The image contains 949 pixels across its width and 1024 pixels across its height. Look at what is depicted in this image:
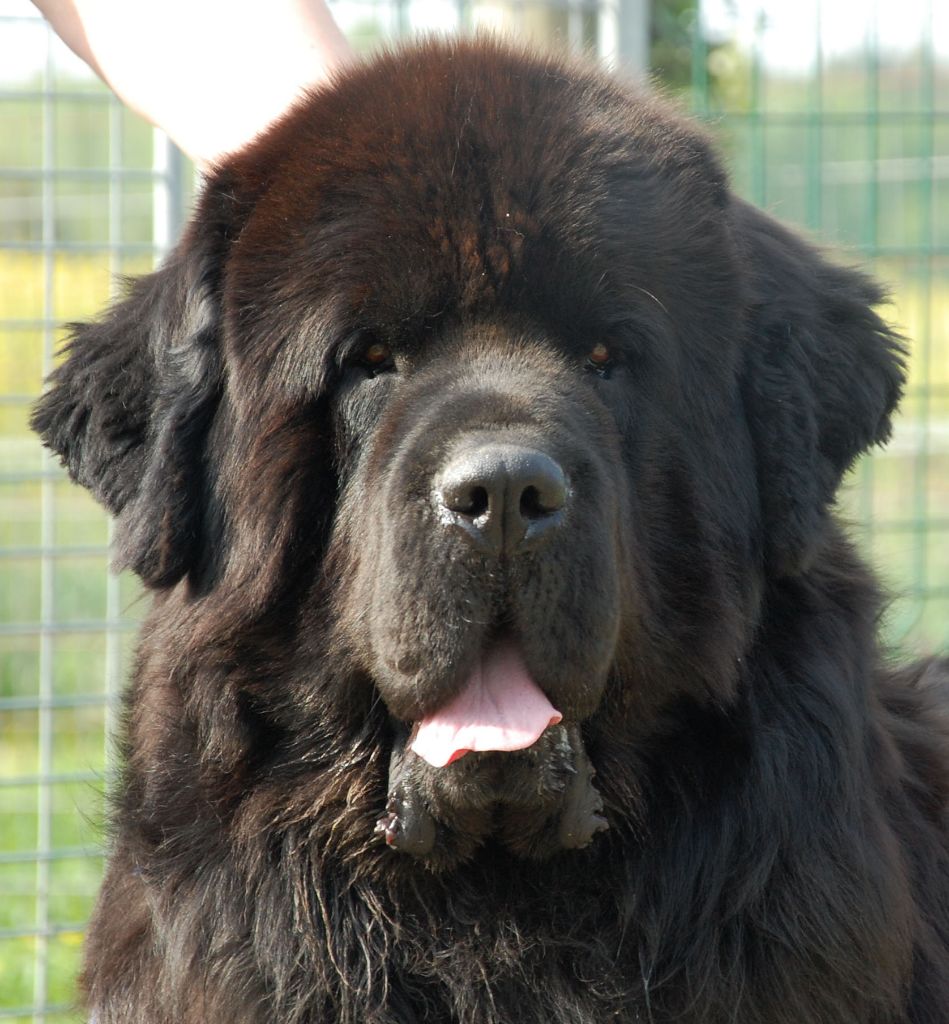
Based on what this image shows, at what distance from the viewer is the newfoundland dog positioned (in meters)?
2.34

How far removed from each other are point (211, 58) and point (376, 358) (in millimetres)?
981

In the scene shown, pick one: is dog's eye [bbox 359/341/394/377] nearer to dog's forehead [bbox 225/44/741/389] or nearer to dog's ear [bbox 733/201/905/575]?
dog's forehead [bbox 225/44/741/389]

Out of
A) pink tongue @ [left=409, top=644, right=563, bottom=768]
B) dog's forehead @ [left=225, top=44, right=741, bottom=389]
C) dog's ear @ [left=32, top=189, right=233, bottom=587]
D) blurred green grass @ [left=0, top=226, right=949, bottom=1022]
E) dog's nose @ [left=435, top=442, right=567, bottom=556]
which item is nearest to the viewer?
dog's nose @ [left=435, top=442, right=567, bottom=556]

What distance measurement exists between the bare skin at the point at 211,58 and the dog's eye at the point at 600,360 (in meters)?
0.90

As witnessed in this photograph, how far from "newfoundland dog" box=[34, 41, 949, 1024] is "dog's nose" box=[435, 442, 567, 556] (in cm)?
16

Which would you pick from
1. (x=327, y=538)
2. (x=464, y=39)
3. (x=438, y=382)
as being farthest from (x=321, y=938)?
(x=464, y=39)

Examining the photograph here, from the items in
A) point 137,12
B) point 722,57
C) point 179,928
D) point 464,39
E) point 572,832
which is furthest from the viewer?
point 722,57

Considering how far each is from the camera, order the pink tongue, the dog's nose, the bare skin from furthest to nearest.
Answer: the bare skin → the pink tongue → the dog's nose

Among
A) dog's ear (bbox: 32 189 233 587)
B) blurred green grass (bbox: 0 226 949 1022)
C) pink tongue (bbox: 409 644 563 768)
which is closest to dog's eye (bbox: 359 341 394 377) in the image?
dog's ear (bbox: 32 189 233 587)

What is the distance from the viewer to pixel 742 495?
2.50 metres

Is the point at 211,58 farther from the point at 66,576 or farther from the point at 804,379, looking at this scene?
the point at 66,576

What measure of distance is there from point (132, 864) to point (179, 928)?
0.18m

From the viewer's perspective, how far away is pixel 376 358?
2.38m

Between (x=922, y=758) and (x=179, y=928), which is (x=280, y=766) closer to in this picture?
(x=179, y=928)
